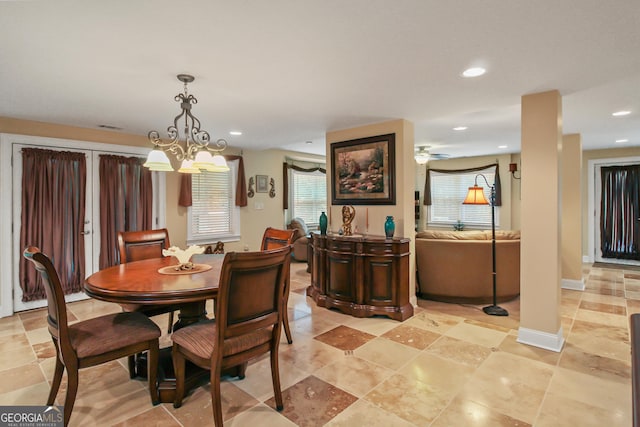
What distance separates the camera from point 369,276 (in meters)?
3.83

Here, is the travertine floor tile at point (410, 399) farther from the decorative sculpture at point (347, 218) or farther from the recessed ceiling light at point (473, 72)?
the recessed ceiling light at point (473, 72)

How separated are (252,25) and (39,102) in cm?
278

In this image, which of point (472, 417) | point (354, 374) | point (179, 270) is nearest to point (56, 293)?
point (179, 270)

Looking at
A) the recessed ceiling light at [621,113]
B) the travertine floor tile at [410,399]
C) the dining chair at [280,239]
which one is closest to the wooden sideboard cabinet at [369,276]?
the dining chair at [280,239]

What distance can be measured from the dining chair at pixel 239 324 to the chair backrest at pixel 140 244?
1.47 m

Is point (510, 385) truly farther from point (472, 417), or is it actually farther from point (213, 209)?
point (213, 209)

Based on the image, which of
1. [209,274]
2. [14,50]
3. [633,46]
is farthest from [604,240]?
[14,50]

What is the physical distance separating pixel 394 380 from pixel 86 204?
438 centimetres

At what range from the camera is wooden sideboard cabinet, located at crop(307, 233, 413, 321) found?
3736 millimetres

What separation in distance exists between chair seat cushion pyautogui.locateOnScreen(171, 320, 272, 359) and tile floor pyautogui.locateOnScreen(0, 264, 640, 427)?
0.46 metres

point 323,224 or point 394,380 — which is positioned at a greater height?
point 323,224

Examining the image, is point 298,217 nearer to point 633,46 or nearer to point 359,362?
point 359,362

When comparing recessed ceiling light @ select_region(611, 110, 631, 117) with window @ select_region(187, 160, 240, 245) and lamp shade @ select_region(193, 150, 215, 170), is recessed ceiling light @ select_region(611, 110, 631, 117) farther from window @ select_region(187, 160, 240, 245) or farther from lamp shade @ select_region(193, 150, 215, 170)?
window @ select_region(187, 160, 240, 245)

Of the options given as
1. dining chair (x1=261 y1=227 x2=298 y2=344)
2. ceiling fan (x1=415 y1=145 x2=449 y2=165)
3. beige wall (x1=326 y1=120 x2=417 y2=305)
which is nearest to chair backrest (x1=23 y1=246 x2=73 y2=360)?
dining chair (x1=261 y1=227 x2=298 y2=344)
